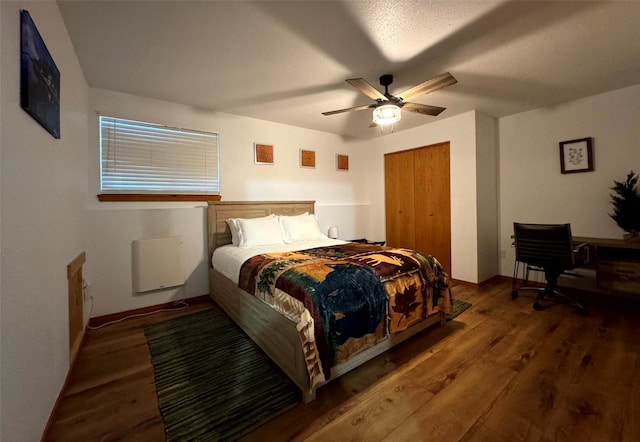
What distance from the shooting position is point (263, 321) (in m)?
1.94

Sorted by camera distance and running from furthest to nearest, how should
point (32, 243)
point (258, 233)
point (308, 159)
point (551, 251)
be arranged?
point (308, 159), point (258, 233), point (551, 251), point (32, 243)

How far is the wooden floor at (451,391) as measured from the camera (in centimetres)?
130

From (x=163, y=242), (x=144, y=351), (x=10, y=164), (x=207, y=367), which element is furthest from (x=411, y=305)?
(x=163, y=242)

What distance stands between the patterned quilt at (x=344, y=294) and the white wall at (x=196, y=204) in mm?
1225

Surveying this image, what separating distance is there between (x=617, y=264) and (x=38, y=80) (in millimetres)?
4769

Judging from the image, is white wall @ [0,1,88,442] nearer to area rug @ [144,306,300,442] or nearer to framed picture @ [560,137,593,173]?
area rug @ [144,306,300,442]

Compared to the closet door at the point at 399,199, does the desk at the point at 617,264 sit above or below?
below

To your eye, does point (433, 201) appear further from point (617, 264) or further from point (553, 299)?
point (617, 264)

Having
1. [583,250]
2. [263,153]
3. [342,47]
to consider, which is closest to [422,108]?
[342,47]

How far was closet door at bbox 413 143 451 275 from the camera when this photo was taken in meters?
3.80

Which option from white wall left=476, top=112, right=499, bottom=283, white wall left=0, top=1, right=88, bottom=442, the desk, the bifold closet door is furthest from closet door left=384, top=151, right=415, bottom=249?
white wall left=0, top=1, right=88, bottom=442

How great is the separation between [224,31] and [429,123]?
3131 millimetres

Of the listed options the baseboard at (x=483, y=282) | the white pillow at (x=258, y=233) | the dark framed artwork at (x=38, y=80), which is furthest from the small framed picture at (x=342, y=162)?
the dark framed artwork at (x=38, y=80)

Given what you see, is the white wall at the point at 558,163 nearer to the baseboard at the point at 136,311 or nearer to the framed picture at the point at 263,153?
the framed picture at the point at 263,153
